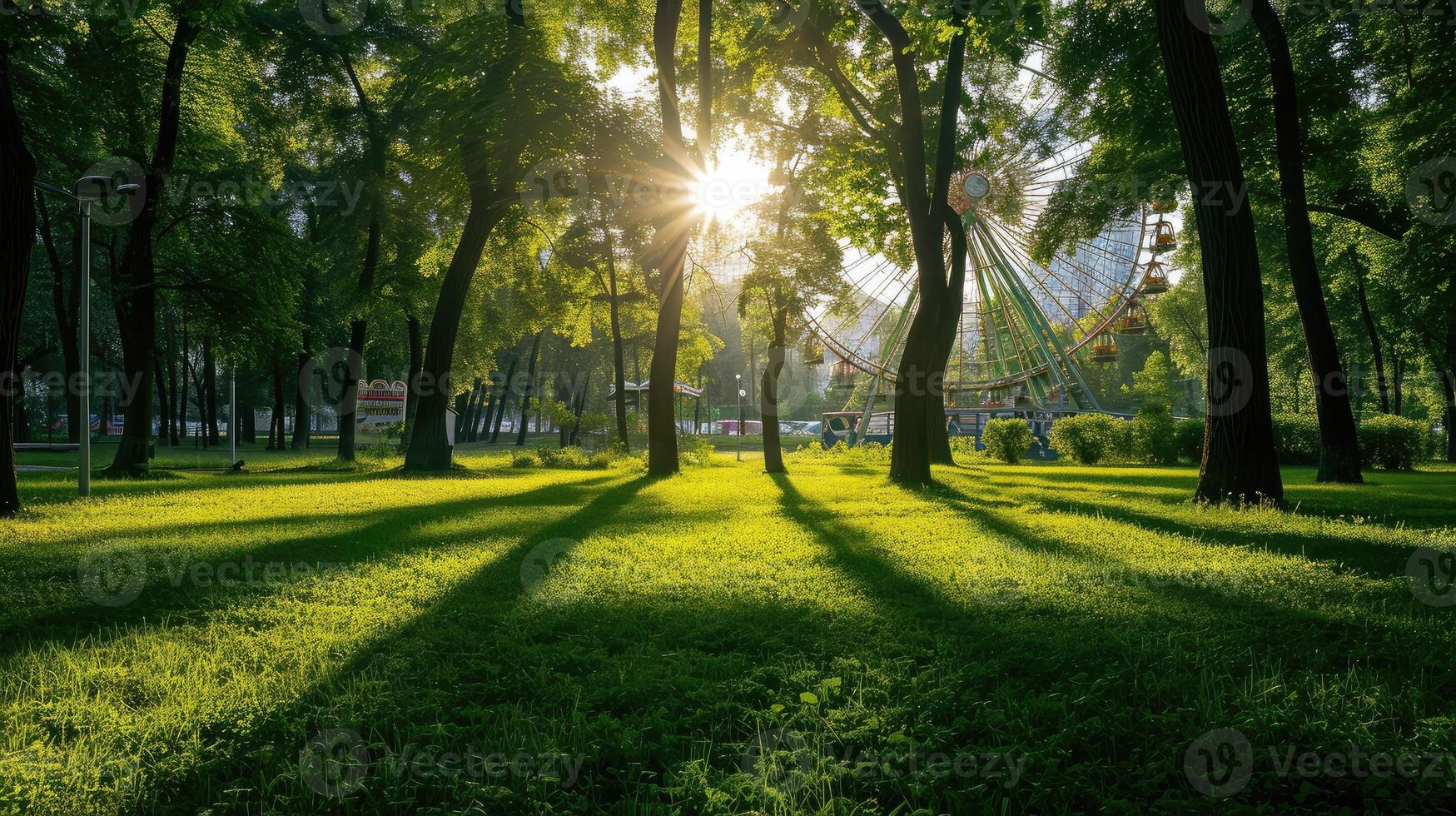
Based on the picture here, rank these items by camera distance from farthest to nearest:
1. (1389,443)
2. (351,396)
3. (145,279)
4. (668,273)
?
(351,396) < (1389,443) < (668,273) < (145,279)

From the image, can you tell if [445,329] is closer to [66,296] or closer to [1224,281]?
[1224,281]

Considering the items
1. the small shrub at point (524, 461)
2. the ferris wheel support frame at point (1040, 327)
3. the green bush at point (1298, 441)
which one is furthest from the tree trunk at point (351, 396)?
the green bush at point (1298, 441)

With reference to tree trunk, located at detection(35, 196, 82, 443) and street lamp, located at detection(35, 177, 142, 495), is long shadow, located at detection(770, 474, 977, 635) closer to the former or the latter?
street lamp, located at detection(35, 177, 142, 495)

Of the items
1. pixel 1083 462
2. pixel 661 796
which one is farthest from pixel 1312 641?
pixel 1083 462

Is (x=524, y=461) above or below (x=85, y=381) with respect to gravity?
below

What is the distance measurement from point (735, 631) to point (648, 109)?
18585mm

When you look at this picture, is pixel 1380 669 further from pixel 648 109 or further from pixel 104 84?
pixel 648 109

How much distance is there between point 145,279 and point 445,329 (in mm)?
6305

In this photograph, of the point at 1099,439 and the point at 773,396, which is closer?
the point at 773,396

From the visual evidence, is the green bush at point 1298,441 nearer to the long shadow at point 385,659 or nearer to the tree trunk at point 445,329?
the tree trunk at point 445,329

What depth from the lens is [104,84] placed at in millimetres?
11680

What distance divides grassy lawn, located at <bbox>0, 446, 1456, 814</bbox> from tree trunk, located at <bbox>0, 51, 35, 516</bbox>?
114 inches

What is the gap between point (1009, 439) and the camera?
2619cm

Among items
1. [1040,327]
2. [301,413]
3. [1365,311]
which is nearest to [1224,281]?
[1040,327]
